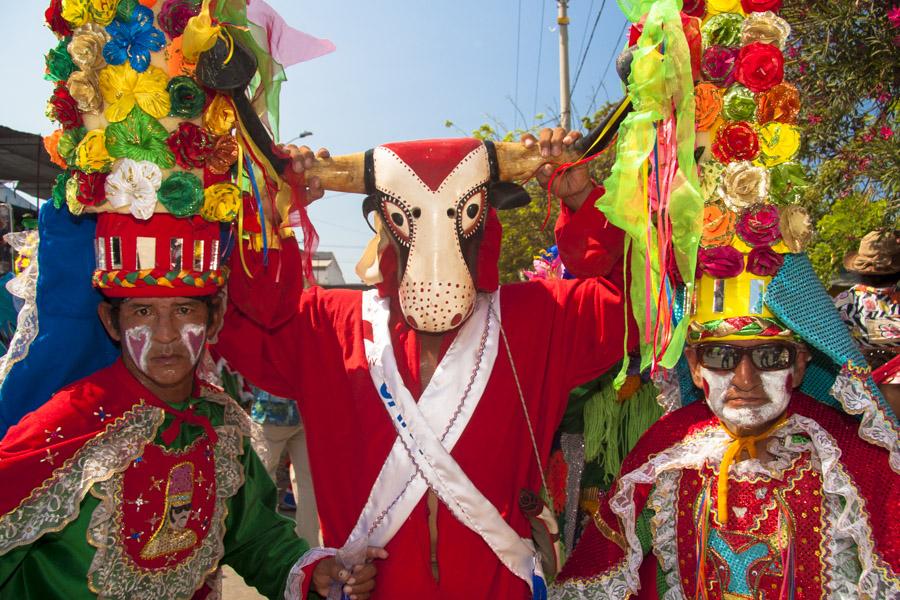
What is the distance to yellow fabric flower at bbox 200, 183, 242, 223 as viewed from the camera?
240 centimetres

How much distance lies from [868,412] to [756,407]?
301 millimetres

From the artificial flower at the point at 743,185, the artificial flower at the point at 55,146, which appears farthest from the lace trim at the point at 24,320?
the artificial flower at the point at 743,185

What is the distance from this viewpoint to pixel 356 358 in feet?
8.59

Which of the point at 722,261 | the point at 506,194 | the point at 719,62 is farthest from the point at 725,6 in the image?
the point at 506,194

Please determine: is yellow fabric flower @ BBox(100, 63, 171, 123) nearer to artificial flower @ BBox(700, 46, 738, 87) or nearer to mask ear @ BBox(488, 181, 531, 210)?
mask ear @ BBox(488, 181, 531, 210)

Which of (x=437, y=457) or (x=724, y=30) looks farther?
(x=437, y=457)

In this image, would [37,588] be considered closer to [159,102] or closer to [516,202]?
[159,102]

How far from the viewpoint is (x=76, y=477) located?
2197 millimetres

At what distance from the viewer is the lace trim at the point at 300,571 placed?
2.48 m

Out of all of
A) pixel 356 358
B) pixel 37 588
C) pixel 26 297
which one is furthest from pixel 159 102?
pixel 37 588

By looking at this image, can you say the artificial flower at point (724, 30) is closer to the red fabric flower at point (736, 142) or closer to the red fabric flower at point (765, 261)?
the red fabric flower at point (736, 142)

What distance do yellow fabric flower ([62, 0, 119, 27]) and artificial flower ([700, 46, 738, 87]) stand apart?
1.81 m

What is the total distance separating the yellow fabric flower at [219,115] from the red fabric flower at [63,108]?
0.39 meters

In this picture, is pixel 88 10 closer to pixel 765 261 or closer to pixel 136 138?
pixel 136 138
